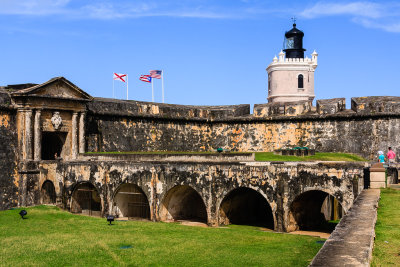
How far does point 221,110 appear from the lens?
31906 mm

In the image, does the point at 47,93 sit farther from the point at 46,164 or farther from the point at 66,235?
the point at 66,235

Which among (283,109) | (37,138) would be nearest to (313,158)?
(283,109)

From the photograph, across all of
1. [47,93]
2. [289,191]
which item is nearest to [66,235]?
[289,191]

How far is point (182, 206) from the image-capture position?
2247 centimetres

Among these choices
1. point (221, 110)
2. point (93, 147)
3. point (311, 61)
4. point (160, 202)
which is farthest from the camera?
point (311, 61)

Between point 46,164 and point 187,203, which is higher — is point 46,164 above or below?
above

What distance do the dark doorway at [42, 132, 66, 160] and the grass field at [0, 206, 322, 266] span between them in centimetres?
867

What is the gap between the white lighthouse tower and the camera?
5069 centimetres

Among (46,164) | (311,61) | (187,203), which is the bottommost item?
(187,203)

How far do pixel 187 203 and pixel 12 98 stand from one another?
10147mm

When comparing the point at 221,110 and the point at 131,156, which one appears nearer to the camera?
the point at 131,156

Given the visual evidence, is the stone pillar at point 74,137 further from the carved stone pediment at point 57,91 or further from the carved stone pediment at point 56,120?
the carved stone pediment at point 57,91

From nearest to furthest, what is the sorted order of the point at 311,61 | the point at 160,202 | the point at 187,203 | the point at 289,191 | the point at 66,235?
the point at 66,235 → the point at 289,191 → the point at 160,202 → the point at 187,203 → the point at 311,61

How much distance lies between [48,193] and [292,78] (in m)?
32.9
